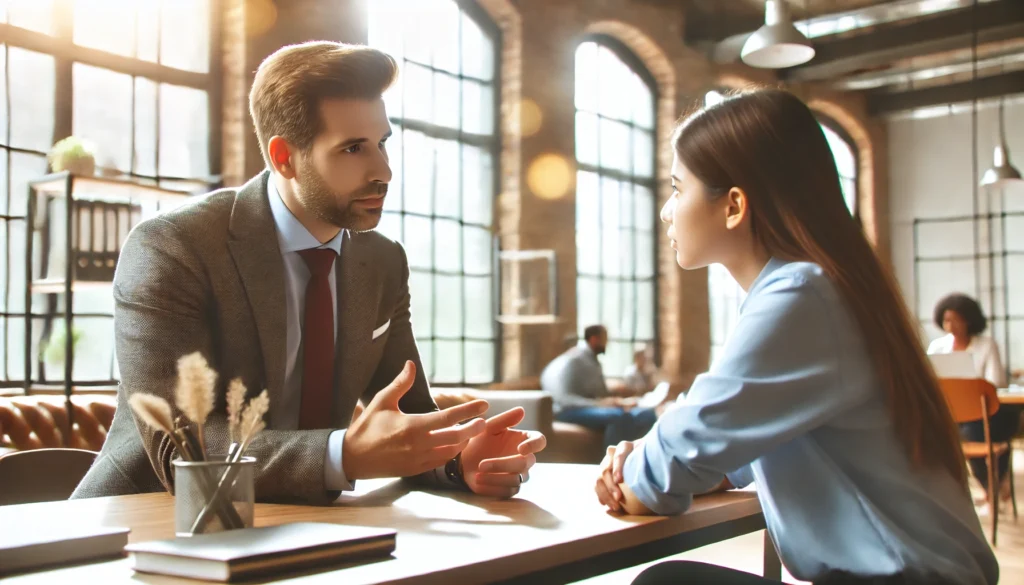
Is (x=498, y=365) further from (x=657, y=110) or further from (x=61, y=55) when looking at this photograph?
(x=61, y=55)

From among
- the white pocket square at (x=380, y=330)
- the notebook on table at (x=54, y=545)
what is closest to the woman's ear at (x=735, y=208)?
the white pocket square at (x=380, y=330)

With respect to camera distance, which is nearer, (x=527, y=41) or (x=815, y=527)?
(x=815, y=527)

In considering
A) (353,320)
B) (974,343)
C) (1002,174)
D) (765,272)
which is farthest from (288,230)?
(1002,174)

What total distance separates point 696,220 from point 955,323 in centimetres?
584

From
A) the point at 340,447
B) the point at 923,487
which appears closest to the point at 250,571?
the point at 340,447

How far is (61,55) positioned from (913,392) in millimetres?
5388

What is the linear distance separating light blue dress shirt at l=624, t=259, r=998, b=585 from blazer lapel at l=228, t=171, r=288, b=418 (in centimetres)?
68

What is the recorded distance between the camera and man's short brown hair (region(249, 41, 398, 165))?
1778 millimetres

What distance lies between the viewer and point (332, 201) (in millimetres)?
1771

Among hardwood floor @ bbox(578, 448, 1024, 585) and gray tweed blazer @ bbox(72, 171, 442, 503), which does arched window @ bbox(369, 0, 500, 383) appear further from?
gray tweed blazer @ bbox(72, 171, 442, 503)

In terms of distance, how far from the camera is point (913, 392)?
1.26 meters

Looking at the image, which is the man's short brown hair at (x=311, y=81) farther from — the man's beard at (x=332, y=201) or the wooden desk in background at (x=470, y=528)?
the wooden desk in background at (x=470, y=528)

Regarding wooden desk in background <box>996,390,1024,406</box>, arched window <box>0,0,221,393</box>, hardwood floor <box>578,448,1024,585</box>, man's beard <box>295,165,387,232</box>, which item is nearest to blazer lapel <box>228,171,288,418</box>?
man's beard <box>295,165,387,232</box>

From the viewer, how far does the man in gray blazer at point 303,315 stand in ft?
4.42
